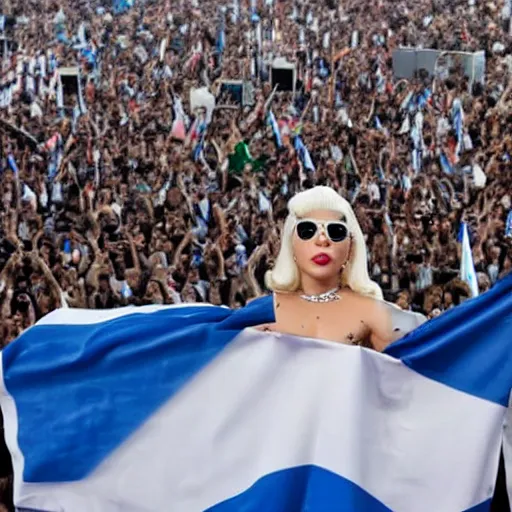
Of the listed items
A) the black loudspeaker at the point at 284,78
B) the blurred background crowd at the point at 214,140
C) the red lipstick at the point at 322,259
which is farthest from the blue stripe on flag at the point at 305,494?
the black loudspeaker at the point at 284,78

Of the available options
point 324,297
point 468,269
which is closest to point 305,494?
point 324,297

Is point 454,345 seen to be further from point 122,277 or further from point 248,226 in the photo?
point 122,277

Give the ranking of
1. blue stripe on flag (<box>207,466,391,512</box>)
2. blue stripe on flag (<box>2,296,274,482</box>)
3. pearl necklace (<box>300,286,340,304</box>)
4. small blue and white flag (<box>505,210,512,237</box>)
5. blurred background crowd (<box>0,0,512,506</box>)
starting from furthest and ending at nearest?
blurred background crowd (<box>0,0,512,506</box>) → small blue and white flag (<box>505,210,512,237</box>) → pearl necklace (<box>300,286,340,304</box>) → blue stripe on flag (<box>2,296,274,482</box>) → blue stripe on flag (<box>207,466,391,512</box>)

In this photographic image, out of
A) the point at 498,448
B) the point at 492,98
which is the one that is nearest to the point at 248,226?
the point at 492,98

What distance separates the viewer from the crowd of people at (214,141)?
13.3 feet

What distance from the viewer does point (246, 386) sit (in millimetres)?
2520

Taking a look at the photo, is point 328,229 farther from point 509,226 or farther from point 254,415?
point 509,226

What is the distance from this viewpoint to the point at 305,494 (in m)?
2.38

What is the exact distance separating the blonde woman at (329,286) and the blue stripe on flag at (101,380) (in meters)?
0.11

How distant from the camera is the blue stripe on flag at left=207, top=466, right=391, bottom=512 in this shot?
2342 millimetres

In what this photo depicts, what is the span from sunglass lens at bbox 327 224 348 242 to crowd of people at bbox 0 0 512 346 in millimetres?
1426

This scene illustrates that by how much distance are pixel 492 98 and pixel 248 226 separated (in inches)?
59.6

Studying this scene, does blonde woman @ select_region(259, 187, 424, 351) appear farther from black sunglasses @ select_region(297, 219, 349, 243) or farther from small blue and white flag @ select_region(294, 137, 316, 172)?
small blue and white flag @ select_region(294, 137, 316, 172)

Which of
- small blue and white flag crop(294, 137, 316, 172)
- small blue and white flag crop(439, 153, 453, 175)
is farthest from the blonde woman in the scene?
small blue and white flag crop(439, 153, 453, 175)
